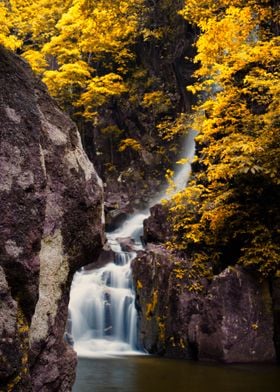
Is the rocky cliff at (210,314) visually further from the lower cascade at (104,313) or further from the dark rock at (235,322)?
the lower cascade at (104,313)

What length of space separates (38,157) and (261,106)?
994cm

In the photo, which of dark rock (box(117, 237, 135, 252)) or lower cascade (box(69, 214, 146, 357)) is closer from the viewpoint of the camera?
lower cascade (box(69, 214, 146, 357))

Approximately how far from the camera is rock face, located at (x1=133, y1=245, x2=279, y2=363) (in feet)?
32.7

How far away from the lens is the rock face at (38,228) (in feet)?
10.4

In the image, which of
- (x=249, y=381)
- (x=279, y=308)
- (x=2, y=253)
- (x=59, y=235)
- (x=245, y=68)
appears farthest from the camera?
(x=245, y=68)

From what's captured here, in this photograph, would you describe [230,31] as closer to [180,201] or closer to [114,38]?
[180,201]

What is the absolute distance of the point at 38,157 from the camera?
11.8 feet

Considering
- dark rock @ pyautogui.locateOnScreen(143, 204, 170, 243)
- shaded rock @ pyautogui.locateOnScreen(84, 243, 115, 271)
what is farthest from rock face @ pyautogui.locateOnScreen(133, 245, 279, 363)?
shaded rock @ pyautogui.locateOnScreen(84, 243, 115, 271)

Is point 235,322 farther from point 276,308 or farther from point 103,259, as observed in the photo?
point 103,259

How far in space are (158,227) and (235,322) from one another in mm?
4419

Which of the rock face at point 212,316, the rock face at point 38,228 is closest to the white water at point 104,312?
the rock face at point 212,316

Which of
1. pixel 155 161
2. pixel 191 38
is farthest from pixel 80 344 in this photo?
pixel 191 38

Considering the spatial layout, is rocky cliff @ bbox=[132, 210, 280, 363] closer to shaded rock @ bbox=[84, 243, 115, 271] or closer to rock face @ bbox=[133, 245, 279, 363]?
rock face @ bbox=[133, 245, 279, 363]

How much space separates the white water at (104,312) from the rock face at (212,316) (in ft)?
4.02
